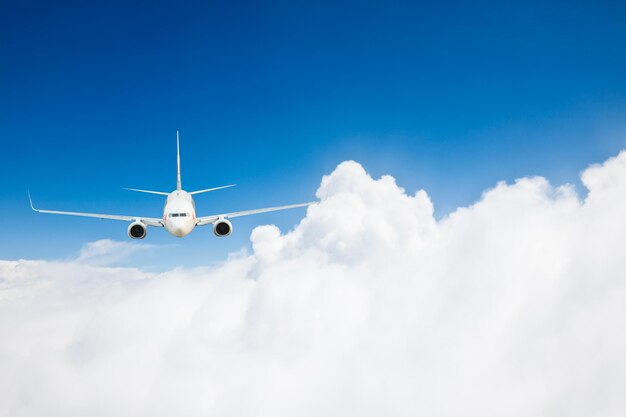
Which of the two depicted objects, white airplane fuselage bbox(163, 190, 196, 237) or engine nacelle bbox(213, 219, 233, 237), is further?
engine nacelle bbox(213, 219, 233, 237)

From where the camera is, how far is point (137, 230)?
3950 cm

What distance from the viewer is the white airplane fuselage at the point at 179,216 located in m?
40.0

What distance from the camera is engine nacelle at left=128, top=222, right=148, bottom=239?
39.3 metres

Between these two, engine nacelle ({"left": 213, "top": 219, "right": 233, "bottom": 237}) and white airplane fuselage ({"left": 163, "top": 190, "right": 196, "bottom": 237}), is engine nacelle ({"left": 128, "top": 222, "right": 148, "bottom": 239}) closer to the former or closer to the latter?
white airplane fuselage ({"left": 163, "top": 190, "right": 196, "bottom": 237})

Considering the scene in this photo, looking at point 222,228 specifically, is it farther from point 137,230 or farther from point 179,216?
point 137,230

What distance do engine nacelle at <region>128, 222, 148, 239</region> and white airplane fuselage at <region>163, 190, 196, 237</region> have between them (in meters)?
2.10

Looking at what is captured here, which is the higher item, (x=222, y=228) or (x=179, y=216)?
(x=179, y=216)

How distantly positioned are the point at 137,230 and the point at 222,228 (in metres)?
8.12

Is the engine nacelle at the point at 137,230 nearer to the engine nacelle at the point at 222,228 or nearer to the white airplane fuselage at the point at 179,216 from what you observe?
the white airplane fuselage at the point at 179,216

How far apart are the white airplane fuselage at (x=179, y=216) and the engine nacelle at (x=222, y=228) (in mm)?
2593

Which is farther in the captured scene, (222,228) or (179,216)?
(222,228)

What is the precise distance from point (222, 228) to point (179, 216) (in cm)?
444

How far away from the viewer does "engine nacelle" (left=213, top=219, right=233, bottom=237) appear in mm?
41156

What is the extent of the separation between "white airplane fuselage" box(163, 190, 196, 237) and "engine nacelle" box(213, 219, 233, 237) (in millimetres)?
2593
